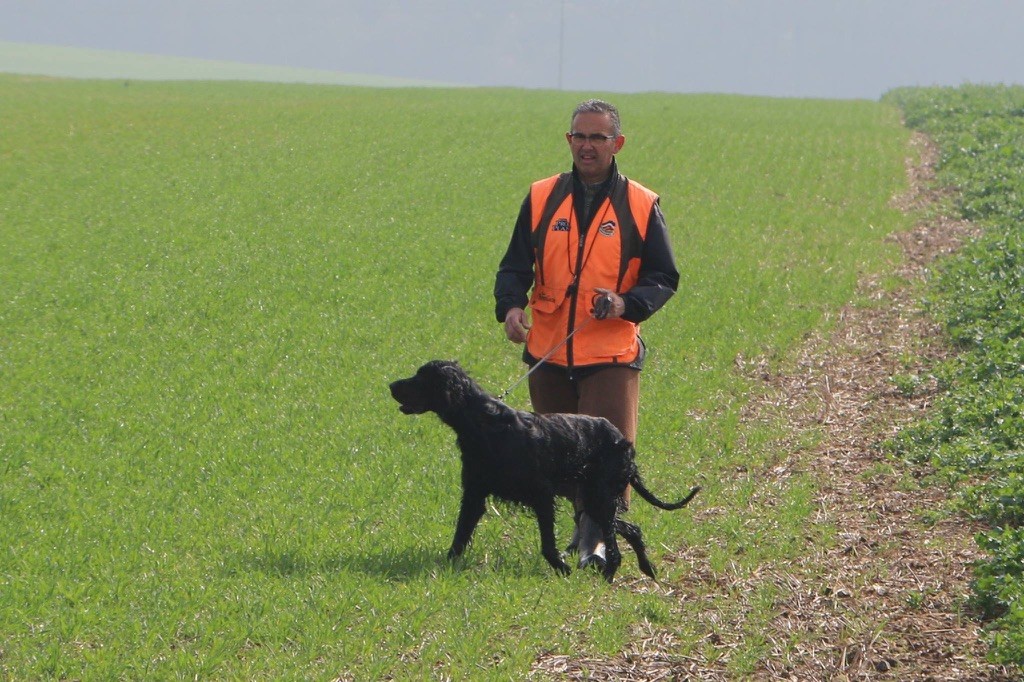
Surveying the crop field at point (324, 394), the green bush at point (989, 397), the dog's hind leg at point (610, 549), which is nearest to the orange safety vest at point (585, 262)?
the dog's hind leg at point (610, 549)

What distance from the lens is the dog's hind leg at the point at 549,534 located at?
6289mm

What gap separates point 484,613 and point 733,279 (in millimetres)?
11238

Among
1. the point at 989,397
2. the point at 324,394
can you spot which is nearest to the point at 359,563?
the point at 324,394

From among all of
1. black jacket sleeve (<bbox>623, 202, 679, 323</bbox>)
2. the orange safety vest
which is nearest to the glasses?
the orange safety vest

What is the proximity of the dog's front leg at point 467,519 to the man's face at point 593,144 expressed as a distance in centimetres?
173

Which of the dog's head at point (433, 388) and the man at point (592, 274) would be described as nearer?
the dog's head at point (433, 388)

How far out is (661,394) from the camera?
11.0m

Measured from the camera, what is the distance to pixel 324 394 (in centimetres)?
1086

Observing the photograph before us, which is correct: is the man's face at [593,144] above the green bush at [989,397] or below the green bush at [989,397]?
above

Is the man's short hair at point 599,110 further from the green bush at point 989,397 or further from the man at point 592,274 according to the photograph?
the green bush at point 989,397

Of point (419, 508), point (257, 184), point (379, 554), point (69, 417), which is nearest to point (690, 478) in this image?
point (419, 508)

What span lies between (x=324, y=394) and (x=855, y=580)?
549 centimetres

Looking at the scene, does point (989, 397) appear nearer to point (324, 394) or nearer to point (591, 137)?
point (591, 137)

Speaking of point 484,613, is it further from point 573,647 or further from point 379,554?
point 379,554
